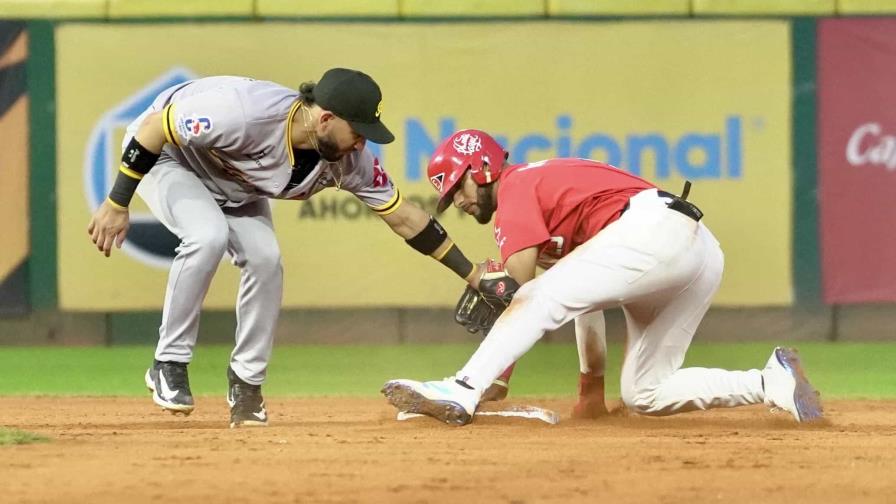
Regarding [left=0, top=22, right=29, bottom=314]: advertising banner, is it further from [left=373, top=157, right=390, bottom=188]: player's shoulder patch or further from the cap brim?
the cap brim

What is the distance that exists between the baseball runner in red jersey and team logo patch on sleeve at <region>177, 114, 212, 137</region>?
1024 mm

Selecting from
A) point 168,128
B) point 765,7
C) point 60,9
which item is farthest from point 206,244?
point 765,7

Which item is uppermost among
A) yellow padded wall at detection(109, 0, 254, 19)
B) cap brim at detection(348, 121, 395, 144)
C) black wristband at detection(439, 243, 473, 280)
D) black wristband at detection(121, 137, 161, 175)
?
yellow padded wall at detection(109, 0, 254, 19)

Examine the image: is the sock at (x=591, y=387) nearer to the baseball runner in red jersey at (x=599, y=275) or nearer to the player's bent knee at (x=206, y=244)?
the baseball runner in red jersey at (x=599, y=275)

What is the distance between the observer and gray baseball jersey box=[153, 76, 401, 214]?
605 centimetres

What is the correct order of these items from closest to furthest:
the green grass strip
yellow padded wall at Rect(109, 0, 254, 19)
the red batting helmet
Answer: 1. the green grass strip
2. the red batting helmet
3. yellow padded wall at Rect(109, 0, 254, 19)

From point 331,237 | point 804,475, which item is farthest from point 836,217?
point 804,475

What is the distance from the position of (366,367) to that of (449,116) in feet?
6.55

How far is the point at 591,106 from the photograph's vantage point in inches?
426

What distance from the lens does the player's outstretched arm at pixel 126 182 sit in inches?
241

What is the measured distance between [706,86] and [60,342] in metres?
5.10

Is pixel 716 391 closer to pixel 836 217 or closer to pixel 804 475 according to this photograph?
pixel 804 475

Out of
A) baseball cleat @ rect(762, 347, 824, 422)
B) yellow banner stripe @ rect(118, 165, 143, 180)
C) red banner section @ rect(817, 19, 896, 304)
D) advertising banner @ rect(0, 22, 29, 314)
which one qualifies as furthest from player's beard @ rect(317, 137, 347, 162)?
red banner section @ rect(817, 19, 896, 304)

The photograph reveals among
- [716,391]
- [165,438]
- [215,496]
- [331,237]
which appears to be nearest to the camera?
[215,496]
